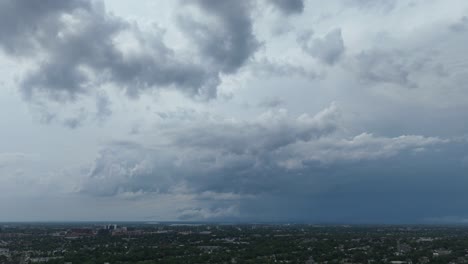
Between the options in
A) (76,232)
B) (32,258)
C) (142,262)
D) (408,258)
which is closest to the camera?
(142,262)

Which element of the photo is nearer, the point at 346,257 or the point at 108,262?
the point at 108,262

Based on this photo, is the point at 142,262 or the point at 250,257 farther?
the point at 250,257

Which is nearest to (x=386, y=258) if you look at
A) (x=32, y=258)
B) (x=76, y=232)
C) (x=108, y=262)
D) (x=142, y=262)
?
(x=142, y=262)

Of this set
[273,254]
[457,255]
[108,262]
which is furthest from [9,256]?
[457,255]

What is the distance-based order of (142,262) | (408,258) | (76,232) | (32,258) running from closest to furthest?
(142,262) < (408,258) < (32,258) < (76,232)

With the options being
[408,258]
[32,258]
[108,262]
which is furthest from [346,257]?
[32,258]

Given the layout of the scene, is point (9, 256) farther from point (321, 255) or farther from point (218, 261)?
point (321, 255)

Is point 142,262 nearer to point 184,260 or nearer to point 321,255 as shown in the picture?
point 184,260

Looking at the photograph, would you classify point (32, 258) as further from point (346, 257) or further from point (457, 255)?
point (457, 255)

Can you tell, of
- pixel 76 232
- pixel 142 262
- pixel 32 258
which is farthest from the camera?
pixel 76 232
